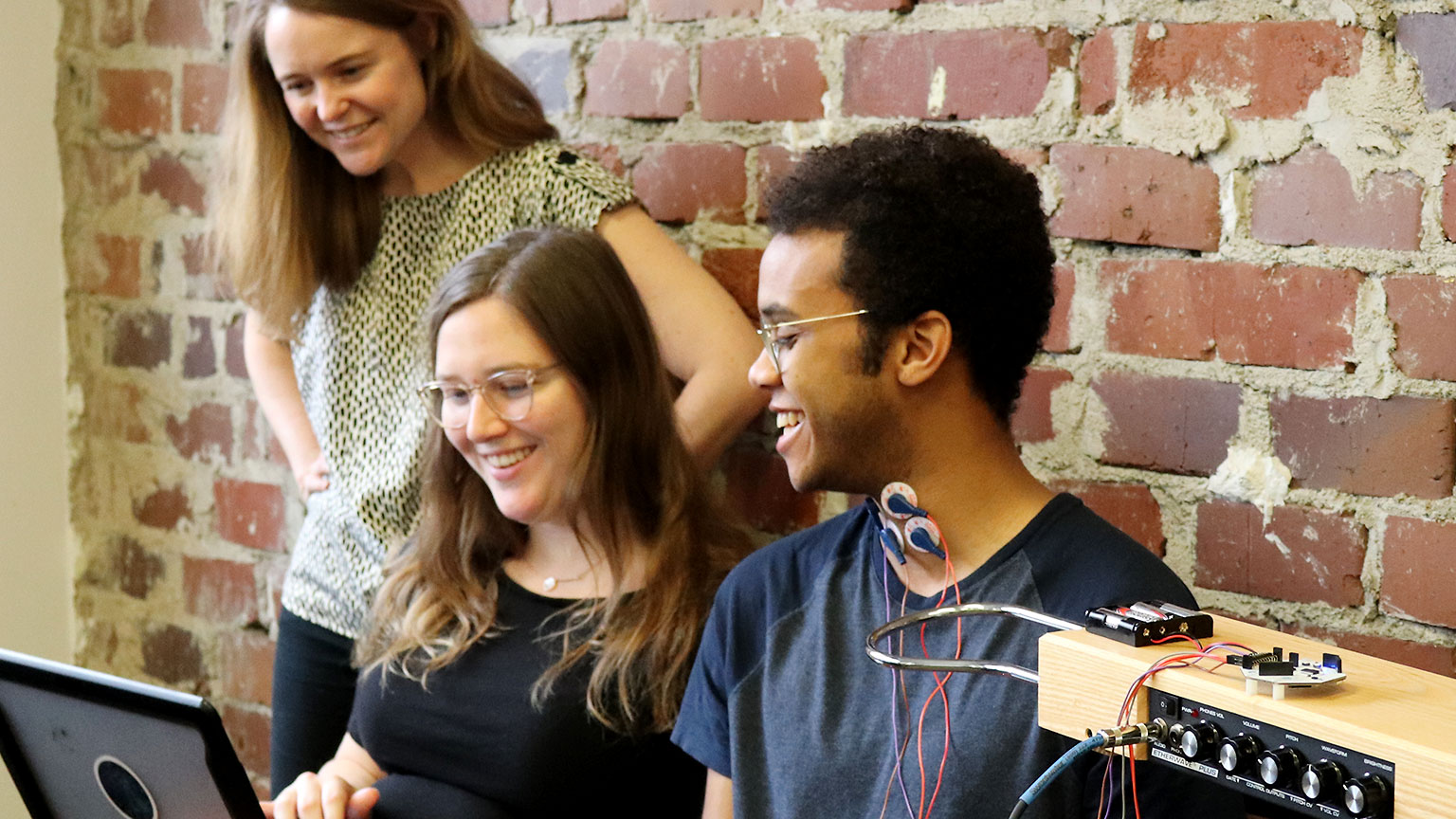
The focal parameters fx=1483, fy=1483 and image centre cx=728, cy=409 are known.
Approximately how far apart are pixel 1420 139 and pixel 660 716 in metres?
0.77

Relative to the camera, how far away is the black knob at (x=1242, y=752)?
2.40 feet

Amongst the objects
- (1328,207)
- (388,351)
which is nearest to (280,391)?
(388,351)

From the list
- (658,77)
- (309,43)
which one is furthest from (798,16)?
(309,43)

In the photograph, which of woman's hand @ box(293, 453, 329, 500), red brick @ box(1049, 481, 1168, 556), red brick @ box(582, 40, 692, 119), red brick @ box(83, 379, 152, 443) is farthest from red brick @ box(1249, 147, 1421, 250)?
red brick @ box(83, 379, 152, 443)

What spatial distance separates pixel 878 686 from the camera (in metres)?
1.07

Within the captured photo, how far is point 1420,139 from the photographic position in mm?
1063

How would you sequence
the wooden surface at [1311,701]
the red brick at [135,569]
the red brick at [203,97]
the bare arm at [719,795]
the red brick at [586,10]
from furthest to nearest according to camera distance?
the red brick at [135,569], the red brick at [203,97], the red brick at [586,10], the bare arm at [719,795], the wooden surface at [1311,701]

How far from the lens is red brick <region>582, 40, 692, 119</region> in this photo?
1501mm

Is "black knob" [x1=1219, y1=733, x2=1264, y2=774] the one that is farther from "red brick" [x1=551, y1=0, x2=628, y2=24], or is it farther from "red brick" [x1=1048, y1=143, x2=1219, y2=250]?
"red brick" [x1=551, y1=0, x2=628, y2=24]

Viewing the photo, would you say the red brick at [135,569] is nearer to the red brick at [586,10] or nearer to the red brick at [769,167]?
the red brick at [586,10]

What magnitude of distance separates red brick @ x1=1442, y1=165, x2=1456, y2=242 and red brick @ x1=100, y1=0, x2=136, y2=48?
1.60 metres

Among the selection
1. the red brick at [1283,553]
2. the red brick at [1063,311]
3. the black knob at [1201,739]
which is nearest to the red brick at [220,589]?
the red brick at [1063,311]

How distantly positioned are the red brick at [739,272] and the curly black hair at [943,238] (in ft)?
1.14

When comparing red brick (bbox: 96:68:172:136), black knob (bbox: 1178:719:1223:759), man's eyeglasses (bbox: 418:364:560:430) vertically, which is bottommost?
black knob (bbox: 1178:719:1223:759)
